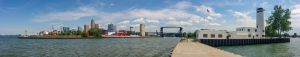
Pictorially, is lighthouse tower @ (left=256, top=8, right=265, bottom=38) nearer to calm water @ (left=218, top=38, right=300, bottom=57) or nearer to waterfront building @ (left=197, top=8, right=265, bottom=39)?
waterfront building @ (left=197, top=8, right=265, bottom=39)

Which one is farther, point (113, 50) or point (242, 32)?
point (242, 32)

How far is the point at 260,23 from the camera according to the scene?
502 feet

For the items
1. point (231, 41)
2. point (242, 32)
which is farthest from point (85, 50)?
point (242, 32)

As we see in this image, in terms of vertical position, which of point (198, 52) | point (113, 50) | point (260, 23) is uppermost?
point (260, 23)

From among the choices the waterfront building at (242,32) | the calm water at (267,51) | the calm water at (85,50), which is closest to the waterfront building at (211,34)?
the waterfront building at (242,32)

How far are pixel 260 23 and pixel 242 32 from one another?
74.5 feet

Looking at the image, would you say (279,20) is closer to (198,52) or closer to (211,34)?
(211,34)

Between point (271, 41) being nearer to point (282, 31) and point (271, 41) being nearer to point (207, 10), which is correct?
point (282, 31)

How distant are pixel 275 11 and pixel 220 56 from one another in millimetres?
121661

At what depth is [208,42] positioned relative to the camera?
11019 cm

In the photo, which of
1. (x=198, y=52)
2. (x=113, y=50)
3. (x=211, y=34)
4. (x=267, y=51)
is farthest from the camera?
(x=211, y=34)

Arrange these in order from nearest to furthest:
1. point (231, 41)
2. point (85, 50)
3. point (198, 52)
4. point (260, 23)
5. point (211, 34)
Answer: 1. point (198, 52)
2. point (85, 50)
3. point (231, 41)
4. point (211, 34)
5. point (260, 23)

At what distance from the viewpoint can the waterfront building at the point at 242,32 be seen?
11769cm

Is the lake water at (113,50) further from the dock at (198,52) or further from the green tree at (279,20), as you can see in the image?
the green tree at (279,20)
